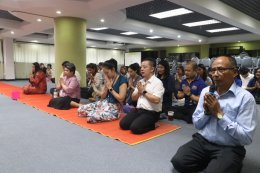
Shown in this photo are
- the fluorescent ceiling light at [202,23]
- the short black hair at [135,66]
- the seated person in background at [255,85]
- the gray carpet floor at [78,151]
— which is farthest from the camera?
the fluorescent ceiling light at [202,23]

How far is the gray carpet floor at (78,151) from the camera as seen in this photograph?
217 cm

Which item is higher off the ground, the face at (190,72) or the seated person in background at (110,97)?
the face at (190,72)

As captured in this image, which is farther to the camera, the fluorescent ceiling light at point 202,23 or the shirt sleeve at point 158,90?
the fluorescent ceiling light at point 202,23

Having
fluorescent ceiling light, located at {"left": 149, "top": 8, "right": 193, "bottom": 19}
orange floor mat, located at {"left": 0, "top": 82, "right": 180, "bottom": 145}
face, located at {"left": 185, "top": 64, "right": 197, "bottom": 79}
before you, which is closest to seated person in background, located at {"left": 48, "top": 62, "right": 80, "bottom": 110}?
orange floor mat, located at {"left": 0, "top": 82, "right": 180, "bottom": 145}

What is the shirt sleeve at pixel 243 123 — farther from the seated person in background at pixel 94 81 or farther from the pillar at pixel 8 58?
the pillar at pixel 8 58

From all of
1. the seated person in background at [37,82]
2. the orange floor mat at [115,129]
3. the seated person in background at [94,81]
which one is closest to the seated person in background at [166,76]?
the orange floor mat at [115,129]

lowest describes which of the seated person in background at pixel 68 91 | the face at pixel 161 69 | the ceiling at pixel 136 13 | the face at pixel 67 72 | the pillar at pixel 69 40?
the seated person in background at pixel 68 91

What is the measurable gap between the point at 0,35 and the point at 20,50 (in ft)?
6.32

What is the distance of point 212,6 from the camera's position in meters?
5.56

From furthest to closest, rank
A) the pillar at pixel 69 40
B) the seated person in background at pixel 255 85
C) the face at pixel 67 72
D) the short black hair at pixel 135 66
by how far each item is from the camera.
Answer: the pillar at pixel 69 40
the seated person in background at pixel 255 85
the face at pixel 67 72
the short black hair at pixel 135 66

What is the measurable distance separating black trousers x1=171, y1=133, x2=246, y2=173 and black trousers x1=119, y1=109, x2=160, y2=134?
3.53 feet

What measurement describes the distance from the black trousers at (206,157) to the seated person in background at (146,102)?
3.53 ft

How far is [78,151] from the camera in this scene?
2.56 meters

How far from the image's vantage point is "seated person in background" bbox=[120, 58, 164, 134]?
3.14 metres
